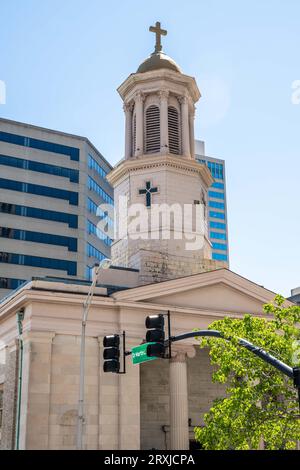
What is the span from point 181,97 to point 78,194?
46.7 m

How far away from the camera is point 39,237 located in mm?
82375

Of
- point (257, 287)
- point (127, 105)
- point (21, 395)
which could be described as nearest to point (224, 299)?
point (257, 287)

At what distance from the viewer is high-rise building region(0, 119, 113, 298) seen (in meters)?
80.5

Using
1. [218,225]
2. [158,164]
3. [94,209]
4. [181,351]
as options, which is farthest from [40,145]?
[181,351]

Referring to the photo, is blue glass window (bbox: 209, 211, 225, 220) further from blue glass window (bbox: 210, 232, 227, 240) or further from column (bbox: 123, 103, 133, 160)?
column (bbox: 123, 103, 133, 160)

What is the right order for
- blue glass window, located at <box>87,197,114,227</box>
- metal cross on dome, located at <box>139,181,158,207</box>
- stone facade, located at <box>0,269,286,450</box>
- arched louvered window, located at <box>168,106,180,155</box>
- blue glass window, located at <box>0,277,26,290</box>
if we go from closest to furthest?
stone facade, located at <box>0,269,286,450</box> → metal cross on dome, located at <box>139,181,158,207</box> → arched louvered window, located at <box>168,106,180,155</box> → blue glass window, located at <box>0,277,26,290</box> → blue glass window, located at <box>87,197,114,227</box>

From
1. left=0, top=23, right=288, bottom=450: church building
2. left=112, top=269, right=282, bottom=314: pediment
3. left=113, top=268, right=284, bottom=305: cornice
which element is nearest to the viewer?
left=0, top=23, right=288, bottom=450: church building

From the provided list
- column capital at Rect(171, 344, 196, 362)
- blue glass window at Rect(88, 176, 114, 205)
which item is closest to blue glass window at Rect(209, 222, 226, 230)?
blue glass window at Rect(88, 176, 114, 205)

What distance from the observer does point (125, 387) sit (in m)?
31.9

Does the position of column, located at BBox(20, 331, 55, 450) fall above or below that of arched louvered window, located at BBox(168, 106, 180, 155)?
below

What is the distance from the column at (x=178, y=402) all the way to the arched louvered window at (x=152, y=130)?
45.0 feet

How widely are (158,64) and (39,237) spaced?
4383 centimetres

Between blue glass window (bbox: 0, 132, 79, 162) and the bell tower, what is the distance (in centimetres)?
4291
